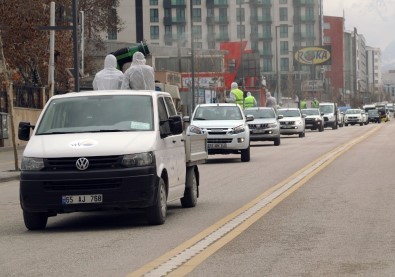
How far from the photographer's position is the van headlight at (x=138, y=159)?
14.7m

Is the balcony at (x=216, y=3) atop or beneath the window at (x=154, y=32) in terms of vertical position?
atop

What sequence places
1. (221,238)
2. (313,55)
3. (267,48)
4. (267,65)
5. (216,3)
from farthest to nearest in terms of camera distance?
(267,65) < (267,48) < (313,55) < (216,3) < (221,238)

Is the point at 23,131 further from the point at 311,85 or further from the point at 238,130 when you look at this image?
the point at 311,85

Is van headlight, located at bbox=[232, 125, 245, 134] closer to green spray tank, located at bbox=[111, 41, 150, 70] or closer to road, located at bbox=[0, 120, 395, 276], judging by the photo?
green spray tank, located at bbox=[111, 41, 150, 70]

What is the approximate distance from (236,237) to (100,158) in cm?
213

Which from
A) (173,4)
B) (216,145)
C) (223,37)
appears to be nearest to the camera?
(216,145)

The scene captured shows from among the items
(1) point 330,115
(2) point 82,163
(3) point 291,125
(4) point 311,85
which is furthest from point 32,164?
(4) point 311,85

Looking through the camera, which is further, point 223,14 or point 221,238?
point 223,14

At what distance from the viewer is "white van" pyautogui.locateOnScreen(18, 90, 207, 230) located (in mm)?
14633

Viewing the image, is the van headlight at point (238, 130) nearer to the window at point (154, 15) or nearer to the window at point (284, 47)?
the window at point (154, 15)

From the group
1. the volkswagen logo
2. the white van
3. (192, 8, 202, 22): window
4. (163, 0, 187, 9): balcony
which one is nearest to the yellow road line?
the white van

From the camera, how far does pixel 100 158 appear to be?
1463cm

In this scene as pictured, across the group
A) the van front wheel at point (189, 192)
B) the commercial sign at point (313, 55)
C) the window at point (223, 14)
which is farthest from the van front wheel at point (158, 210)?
the commercial sign at point (313, 55)

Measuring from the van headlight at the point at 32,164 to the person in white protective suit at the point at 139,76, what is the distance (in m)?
4.80
